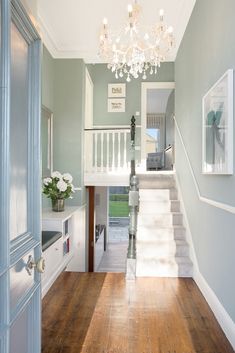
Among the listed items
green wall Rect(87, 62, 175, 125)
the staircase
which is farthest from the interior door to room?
green wall Rect(87, 62, 175, 125)

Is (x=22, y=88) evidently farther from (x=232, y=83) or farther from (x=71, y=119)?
(x=71, y=119)

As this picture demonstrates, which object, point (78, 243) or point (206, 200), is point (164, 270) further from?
point (78, 243)

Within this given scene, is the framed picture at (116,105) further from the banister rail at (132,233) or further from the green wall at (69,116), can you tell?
→ the banister rail at (132,233)

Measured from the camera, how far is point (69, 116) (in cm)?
540

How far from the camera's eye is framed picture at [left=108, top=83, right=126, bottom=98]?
6.68m

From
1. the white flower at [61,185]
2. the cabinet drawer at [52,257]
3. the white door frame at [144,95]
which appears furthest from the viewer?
the white door frame at [144,95]

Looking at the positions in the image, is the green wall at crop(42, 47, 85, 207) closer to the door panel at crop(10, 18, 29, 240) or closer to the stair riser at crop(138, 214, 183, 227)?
the stair riser at crop(138, 214, 183, 227)

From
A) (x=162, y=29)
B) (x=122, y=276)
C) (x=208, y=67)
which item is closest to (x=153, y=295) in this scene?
(x=122, y=276)

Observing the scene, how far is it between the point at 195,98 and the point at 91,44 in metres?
2.46

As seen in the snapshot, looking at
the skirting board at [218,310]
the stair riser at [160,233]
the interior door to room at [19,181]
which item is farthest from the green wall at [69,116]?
the interior door to room at [19,181]

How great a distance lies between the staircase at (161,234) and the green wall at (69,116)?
132 centimetres

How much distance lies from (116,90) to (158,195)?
299 cm

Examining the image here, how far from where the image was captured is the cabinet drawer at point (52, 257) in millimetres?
3129

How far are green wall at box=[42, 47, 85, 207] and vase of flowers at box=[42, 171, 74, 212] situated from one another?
92 centimetres
